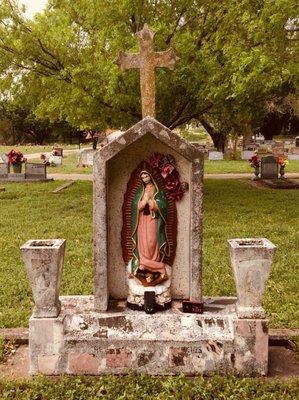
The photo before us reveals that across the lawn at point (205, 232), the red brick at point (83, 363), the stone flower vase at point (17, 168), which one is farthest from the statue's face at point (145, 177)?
the stone flower vase at point (17, 168)

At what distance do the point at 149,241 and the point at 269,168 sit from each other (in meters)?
16.1

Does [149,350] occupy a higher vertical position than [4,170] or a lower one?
lower

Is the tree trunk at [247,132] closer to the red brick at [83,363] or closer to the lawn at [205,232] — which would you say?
the lawn at [205,232]

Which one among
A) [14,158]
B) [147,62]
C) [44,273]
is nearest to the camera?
[44,273]

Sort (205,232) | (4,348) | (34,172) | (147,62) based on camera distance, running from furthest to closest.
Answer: (34,172), (205,232), (147,62), (4,348)

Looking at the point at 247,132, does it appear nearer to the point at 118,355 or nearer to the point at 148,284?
the point at 148,284

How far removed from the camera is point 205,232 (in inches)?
412

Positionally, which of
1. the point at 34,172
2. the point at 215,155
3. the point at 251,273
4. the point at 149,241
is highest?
the point at 215,155

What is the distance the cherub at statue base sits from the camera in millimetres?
4868

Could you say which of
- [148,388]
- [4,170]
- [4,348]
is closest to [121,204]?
[148,388]

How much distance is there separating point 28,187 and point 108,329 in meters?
14.3

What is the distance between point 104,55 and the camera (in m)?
14.1

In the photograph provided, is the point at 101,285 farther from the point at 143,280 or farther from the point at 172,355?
the point at 172,355

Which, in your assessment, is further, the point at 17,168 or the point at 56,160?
the point at 56,160
